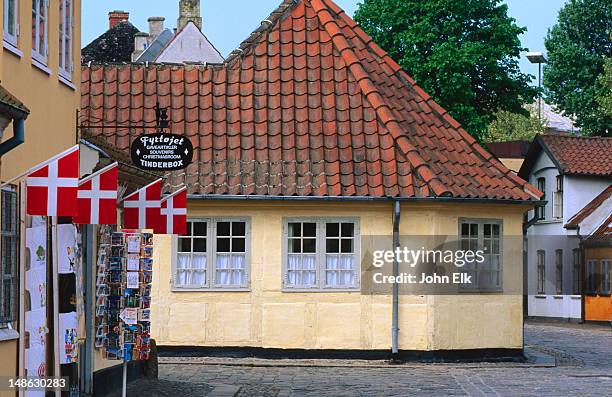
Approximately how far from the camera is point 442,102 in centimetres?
4559

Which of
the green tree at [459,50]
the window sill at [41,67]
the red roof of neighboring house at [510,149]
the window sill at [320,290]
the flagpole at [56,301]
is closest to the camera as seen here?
the flagpole at [56,301]

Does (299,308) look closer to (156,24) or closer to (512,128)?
(156,24)

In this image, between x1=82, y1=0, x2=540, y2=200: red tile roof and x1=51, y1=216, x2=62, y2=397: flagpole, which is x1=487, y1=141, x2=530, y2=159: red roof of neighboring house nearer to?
x1=82, y1=0, x2=540, y2=200: red tile roof

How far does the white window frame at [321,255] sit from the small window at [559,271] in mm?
24535

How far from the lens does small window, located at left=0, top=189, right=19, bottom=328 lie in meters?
12.6

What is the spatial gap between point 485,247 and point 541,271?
80.5 ft

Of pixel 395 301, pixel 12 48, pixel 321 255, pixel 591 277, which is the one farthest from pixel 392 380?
pixel 591 277

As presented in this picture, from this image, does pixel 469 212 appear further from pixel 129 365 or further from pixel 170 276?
pixel 129 365

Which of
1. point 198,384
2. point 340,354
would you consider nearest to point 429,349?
point 340,354

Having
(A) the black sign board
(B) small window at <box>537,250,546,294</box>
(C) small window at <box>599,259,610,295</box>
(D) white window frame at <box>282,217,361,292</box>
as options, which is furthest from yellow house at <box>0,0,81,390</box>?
(B) small window at <box>537,250,546,294</box>

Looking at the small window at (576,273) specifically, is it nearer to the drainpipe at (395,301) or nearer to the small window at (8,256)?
the drainpipe at (395,301)

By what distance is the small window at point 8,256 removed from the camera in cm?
1265

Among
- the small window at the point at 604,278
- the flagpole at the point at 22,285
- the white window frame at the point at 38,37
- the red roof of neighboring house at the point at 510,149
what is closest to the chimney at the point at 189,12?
the red roof of neighboring house at the point at 510,149

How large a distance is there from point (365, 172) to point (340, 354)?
11.5ft
